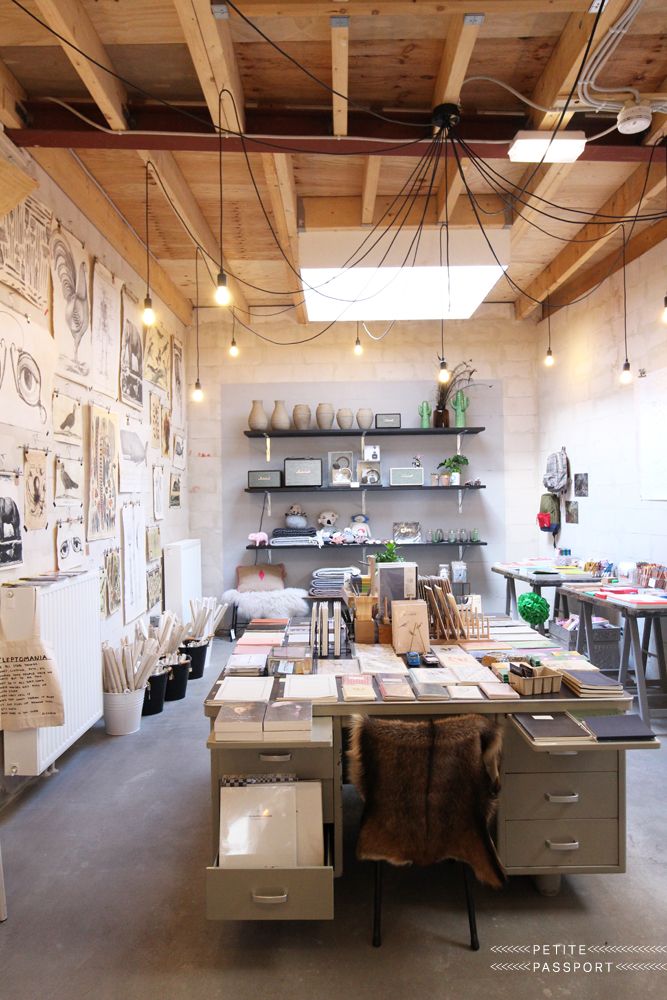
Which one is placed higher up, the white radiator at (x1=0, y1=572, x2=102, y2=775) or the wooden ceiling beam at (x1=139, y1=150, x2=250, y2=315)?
the wooden ceiling beam at (x1=139, y1=150, x2=250, y2=315)

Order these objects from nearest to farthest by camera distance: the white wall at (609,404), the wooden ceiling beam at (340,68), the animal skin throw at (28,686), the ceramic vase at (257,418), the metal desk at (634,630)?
the wooden ceiling beam at (340,68), the animal skin throw at (28,686), the metal desk at (634,630), the white wall at (609,404), the ceramic vase at (257,418)

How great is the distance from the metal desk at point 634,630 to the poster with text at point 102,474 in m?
3.27

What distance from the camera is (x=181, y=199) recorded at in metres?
3.92

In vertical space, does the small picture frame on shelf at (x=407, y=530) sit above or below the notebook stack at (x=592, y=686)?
above

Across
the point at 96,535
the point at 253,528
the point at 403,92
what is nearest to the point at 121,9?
the point at 403,92

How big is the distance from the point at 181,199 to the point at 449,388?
3543 millimetres

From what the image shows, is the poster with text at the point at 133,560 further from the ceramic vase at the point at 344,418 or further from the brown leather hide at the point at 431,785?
the brown leather hide at the point at 431,785

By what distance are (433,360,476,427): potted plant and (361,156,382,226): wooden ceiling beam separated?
2.55 meters

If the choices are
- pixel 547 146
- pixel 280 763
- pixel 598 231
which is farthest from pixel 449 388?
pixel 280 763

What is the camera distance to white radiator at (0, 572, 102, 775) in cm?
274

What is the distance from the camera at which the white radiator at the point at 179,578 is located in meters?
5.45

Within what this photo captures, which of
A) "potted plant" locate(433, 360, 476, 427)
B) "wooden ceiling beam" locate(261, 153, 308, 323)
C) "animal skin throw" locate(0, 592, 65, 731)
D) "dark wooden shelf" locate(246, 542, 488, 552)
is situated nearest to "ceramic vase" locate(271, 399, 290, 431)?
"dark wooden shelf" locate(246, 542, 488, 552)

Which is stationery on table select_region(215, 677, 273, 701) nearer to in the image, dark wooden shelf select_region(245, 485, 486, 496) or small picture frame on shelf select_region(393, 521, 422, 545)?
dark wooden shelf select_region(245, 485, 486, 496)

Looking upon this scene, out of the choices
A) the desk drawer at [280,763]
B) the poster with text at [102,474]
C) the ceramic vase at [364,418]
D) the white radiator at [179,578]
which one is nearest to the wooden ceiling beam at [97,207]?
the poster with text at [102,474]
